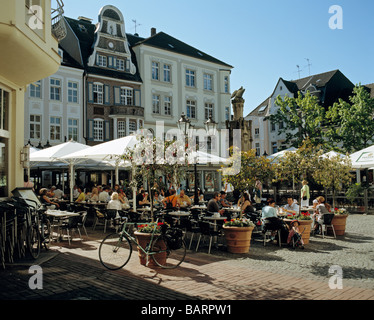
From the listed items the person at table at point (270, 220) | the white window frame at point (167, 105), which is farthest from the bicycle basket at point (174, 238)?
the white window frame at point (167, 105)

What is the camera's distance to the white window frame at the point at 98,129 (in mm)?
34812

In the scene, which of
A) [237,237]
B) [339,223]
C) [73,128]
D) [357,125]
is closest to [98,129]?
[73,128]

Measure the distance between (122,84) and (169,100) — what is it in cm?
591

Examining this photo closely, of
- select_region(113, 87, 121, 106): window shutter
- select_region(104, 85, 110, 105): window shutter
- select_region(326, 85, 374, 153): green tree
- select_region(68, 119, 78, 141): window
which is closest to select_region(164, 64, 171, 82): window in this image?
→ select_region(113, 87, 121, 106): window shutter

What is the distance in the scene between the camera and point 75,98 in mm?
34000

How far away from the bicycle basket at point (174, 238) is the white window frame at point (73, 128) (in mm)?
27214

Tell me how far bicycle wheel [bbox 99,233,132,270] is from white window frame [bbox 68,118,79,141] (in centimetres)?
2705

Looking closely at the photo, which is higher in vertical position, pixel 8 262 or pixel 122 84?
pixel 122 84

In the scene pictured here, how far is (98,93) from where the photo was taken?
116 feet

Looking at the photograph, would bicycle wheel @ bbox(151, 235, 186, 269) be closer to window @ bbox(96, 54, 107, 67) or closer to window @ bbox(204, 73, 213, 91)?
window @ bbox(96, 54, 107, 67)

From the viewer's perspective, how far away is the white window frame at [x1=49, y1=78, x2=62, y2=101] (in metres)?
32.6

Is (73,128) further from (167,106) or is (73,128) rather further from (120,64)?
(167,106)
